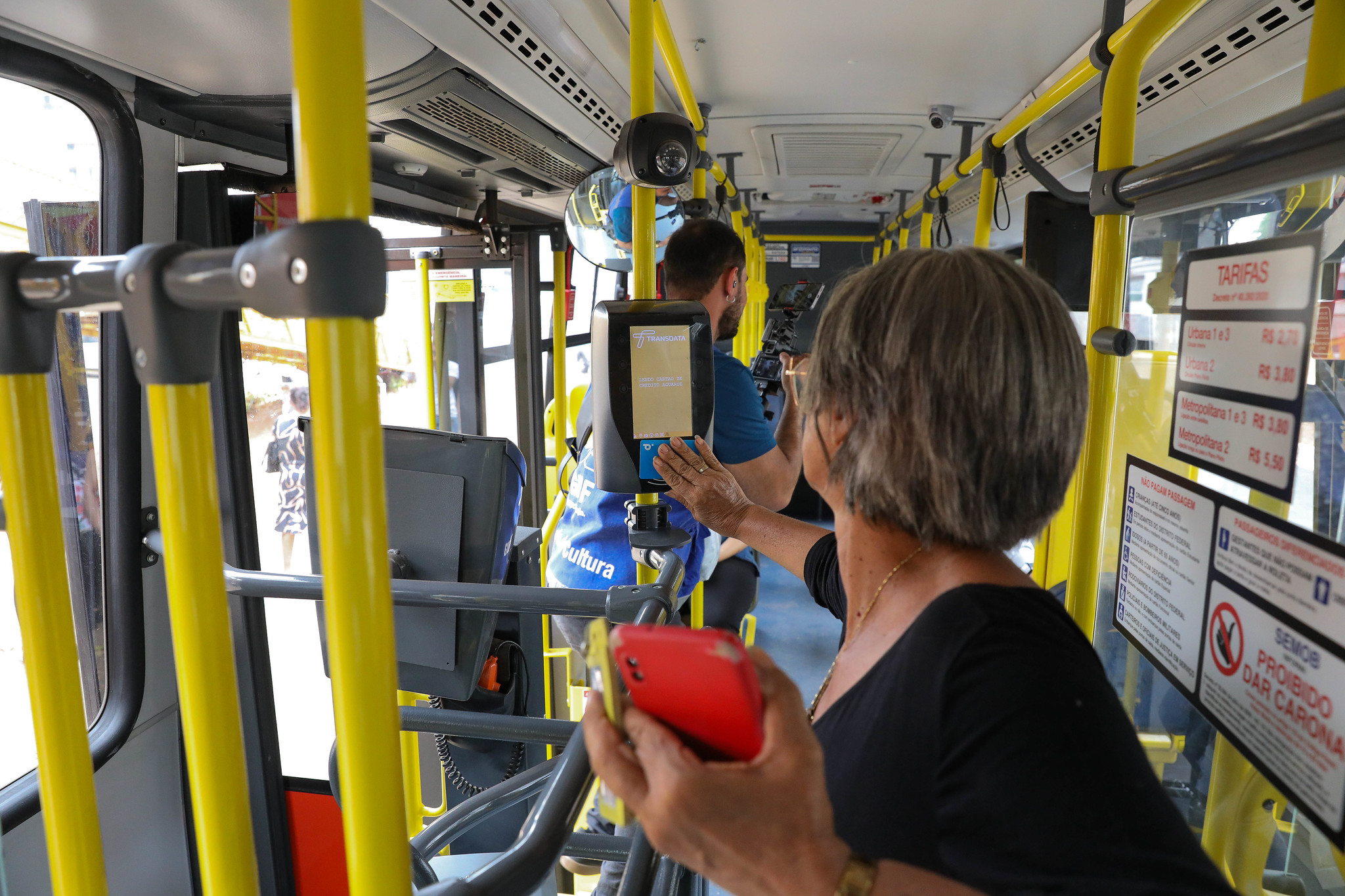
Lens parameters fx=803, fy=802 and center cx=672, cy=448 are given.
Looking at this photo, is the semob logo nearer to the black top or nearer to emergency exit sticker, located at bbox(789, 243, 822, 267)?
the black top

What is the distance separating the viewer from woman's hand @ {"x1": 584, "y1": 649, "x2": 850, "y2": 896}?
613mm

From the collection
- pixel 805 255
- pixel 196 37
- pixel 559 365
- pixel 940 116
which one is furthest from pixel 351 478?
pixel 805 255

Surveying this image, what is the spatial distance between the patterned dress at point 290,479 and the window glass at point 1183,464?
2.45 metres

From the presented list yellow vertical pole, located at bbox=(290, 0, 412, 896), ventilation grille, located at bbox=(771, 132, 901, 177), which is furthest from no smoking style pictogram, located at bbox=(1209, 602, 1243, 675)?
ventilation grille, located at bbox=(771, 132, 901, 177)

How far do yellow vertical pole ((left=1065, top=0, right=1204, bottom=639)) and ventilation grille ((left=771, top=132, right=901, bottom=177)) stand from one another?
255cm

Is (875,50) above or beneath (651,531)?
above

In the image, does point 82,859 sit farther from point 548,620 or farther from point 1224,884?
point 548,620

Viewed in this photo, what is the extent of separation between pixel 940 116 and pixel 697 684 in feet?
10.6

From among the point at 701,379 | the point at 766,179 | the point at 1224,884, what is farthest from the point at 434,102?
the point at 766,179

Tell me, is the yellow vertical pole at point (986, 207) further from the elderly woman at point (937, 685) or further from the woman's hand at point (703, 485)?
the elderly woman at point (937, 685)

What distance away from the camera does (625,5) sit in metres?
2.10

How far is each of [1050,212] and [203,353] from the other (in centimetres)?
231

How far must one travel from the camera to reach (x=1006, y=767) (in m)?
0.74

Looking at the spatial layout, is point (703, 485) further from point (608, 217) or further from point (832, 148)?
point (832, 148)
